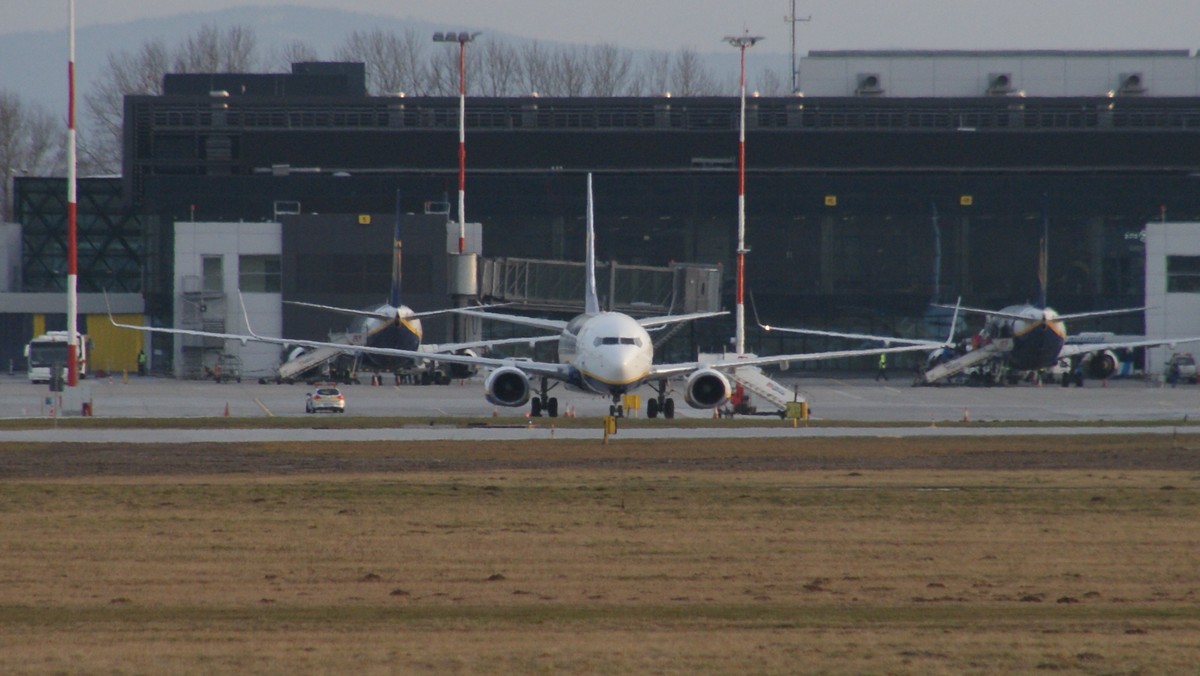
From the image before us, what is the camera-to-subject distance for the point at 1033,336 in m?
85.2

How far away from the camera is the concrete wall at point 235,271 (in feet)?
327

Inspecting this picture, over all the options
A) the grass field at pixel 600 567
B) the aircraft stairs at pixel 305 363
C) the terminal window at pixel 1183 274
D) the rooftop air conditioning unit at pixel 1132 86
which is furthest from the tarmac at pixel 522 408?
the rooftop air conditioning unit at pixel 1132 86

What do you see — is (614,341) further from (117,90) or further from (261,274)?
(117,90)

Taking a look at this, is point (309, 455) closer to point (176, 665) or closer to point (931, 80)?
point (176, 665)

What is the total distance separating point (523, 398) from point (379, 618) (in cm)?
3974

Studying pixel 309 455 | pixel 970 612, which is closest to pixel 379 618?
pixel 970 612

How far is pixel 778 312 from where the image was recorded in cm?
11188

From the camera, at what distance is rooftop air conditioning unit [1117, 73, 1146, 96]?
119 meters

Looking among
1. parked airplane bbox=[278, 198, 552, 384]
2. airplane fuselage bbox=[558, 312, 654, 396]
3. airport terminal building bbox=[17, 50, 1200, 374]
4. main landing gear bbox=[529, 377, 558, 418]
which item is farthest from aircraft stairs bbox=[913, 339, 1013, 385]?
airplane fuselage bbox=[558, 312, 654, 396]

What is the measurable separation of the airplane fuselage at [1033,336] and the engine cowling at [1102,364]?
9.24 metres

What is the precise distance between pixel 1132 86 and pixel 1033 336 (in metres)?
42.1

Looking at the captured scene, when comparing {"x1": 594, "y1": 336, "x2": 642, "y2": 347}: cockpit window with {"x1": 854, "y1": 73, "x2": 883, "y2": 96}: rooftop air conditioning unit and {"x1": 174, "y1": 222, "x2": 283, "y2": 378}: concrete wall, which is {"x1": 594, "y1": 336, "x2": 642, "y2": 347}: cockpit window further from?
{"x1": 854, "y1": 73, "x2": 883, "y2": 96}: rooftop air conditioning unit

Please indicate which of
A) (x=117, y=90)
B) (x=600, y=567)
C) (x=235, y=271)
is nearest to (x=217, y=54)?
(x=117, y=90)

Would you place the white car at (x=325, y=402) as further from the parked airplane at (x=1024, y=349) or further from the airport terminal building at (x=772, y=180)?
the airport terminal building at (x=772, y=180)
